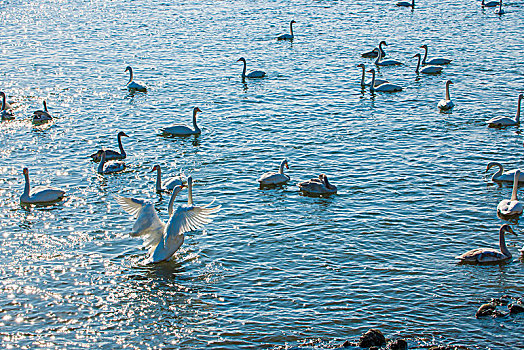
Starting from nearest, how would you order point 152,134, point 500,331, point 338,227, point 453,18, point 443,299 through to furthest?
1. point 500,331
2. point 443,299
3. point 338,227
4. point 152,134
5. point 453,18

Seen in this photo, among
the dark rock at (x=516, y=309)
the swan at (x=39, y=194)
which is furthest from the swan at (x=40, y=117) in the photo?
the dark rock at (x=516, y=309)

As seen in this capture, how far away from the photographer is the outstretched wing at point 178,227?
17.2 meters

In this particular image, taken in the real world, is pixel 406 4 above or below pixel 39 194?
above

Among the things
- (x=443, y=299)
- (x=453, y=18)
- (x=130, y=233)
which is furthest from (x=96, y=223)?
(x=453, y=18)

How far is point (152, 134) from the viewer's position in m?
27.1

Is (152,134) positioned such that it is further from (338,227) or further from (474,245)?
(474,245)

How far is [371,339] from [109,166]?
40.8 feet

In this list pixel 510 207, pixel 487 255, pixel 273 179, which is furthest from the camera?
pixel 273 179

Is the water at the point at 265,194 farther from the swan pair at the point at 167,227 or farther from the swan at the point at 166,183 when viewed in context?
the swan at the point at 166,183

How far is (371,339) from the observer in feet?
43.9

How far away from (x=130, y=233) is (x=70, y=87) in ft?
58.5

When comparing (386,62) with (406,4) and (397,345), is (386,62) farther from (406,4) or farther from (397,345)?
(397,345)

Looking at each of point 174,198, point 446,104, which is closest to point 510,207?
point 174,198

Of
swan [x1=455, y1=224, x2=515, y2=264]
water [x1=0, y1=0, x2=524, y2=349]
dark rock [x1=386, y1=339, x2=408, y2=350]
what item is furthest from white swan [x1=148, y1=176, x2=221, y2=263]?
swan [x1=455, y1=224, x2=515, y2=264]
